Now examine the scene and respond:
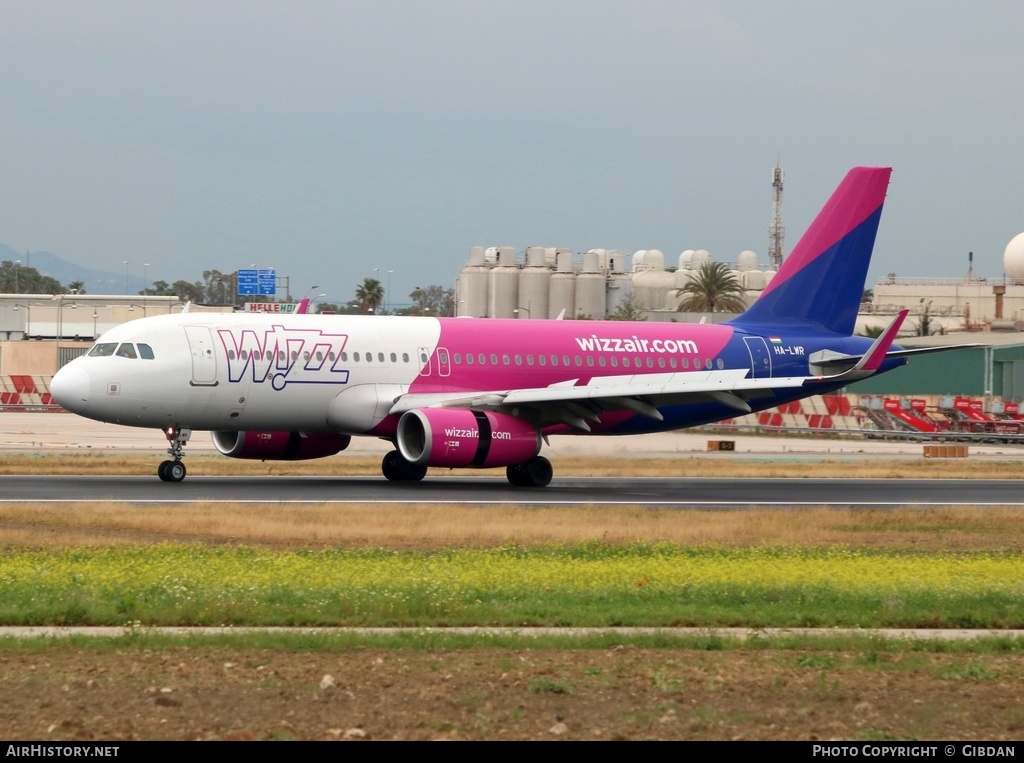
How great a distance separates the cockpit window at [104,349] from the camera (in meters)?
32.8

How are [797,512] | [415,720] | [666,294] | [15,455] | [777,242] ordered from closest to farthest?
[415,720] < [797,512] < [15,455] < [666,294] < [777,242]

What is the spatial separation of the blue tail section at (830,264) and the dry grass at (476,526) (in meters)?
15.7

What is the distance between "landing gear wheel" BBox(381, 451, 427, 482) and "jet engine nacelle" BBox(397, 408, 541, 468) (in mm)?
1995

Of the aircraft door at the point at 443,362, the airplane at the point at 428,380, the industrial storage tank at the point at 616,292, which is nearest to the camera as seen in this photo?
the airplane at the point at 428,380

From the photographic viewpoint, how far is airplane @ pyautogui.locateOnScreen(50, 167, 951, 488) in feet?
108

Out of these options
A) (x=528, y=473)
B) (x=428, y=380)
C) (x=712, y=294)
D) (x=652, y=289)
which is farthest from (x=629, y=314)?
(x=528, y=473)

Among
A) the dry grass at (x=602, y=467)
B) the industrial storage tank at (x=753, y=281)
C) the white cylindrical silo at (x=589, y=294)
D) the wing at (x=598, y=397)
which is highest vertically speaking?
the industrial storage tank at (x=753, y=281)

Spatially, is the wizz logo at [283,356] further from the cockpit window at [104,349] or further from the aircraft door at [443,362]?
the aircraft door at [443,362]

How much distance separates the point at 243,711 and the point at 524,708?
77.9 inches

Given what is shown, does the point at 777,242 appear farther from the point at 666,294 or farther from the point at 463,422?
the point at 463,422

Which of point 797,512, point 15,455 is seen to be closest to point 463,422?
point 797,512

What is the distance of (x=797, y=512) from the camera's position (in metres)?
27.6

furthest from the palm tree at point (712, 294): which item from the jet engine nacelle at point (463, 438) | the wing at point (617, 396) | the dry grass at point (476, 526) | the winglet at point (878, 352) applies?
the dry grass at point (476, 526)

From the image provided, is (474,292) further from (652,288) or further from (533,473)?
(533,473)
